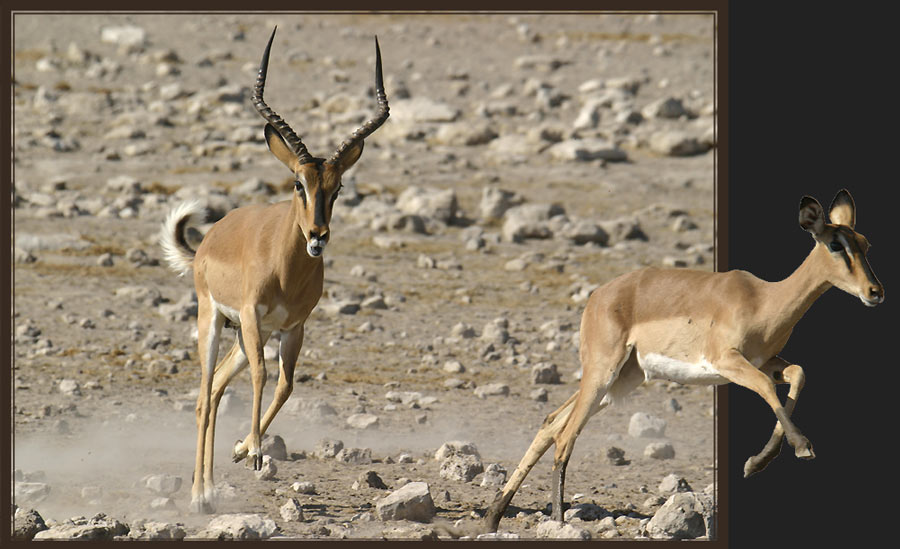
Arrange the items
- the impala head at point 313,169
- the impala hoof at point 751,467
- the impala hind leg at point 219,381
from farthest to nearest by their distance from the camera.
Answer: the impala hind leg at point 219,381 < the impala head at point 313,169 < the impala hoof at point 751,467

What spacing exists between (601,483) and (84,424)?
15.9 feet

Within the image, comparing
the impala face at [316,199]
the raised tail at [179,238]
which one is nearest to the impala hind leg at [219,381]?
the raised tail at [179,238]

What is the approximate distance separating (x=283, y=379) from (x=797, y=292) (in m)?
3.72

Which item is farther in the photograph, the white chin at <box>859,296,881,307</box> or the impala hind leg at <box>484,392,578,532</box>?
the impala hind leg at <box>484,392,578,532</box>

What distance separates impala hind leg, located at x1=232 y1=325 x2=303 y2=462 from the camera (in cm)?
1070

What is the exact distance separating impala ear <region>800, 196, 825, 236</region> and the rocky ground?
238 centimetres

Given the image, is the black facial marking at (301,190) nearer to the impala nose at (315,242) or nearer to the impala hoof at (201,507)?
the impala nose at (315,242)

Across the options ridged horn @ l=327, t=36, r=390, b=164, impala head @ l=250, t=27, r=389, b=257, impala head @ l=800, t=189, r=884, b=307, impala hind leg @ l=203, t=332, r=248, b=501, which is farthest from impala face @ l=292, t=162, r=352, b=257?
impala head @ l=800, t=189, r=884, b=307

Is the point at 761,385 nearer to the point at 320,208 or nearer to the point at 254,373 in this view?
the point at 320,208

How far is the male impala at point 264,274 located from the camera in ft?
33.2

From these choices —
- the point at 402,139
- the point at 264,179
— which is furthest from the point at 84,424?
the point at 402,139

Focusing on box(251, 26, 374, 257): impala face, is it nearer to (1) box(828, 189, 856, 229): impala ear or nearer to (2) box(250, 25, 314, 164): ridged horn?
(2) box(250, 25, 314, 164): ridged horn

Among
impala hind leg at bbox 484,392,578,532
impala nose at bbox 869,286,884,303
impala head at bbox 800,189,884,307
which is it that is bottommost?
impala hind leg at bbox 484,392,578,532

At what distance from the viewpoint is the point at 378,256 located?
20.4 meters
